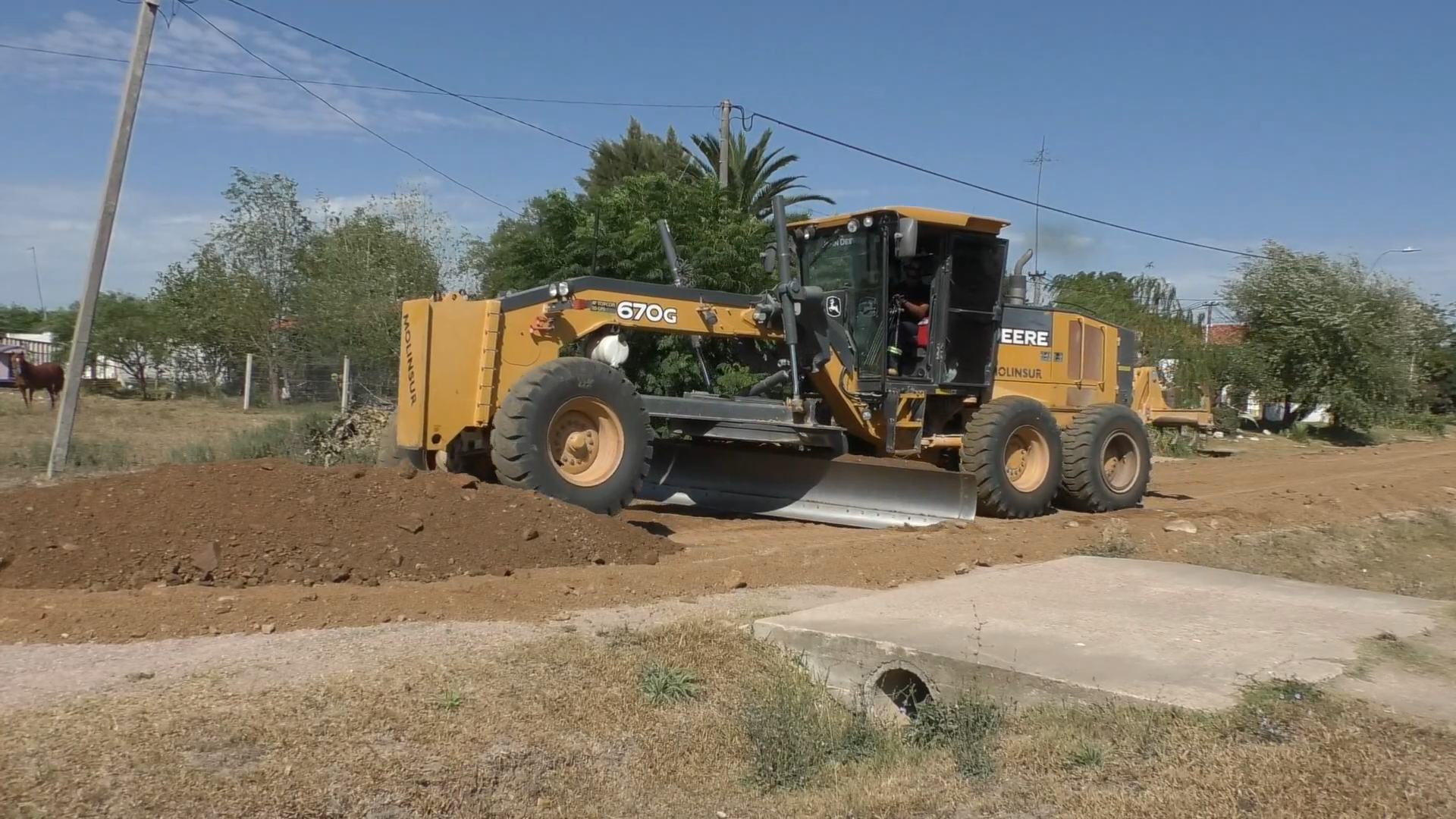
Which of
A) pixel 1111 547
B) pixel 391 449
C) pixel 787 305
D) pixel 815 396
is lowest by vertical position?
pixel 1111 547

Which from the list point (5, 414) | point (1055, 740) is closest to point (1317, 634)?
point (1055, 740)

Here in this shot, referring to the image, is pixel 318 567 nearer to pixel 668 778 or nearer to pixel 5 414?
pixel 668 778

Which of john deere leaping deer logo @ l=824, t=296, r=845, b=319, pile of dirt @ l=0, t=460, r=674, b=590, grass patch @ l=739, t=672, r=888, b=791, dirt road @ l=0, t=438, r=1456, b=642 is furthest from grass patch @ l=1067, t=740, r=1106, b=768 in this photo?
john deere leaping deer logo @ l=824, t=296, r=845, b=319

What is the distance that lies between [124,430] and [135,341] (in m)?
11.0

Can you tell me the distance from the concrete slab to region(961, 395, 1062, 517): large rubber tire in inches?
163

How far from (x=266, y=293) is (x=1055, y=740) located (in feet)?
86.3

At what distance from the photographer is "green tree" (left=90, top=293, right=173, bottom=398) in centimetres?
2845

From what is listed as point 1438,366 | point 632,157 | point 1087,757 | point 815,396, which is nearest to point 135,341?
point 632,157

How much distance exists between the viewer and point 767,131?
99.5 ft

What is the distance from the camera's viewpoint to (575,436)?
997 centimetres

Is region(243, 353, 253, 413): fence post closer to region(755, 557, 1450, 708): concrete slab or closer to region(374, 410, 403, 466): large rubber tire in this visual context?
region(374, 410, 403, 466): large rubber tire

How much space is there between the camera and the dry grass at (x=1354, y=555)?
33.1 feet

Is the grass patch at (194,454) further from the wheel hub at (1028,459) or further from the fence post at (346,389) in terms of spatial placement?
the wheel hub at (1028,459)

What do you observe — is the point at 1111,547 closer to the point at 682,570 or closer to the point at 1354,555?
the point at 1354,555
